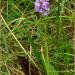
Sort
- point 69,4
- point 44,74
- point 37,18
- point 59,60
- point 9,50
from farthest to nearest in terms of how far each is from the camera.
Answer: point 69,4 < point 37,18 < point 9,50 < point 59,60 < point 44,74

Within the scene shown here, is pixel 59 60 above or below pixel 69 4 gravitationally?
below

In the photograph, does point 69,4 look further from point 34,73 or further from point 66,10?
point 34,73

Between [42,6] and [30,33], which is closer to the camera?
[42,6]

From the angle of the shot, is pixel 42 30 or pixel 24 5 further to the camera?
pixel 24 5

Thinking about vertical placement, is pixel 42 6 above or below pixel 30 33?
above

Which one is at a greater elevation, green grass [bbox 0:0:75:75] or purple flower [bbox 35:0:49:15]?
purple flower [bbox 35:0:49:15]

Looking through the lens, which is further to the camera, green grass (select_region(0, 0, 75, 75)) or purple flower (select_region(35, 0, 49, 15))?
purple flower (select_region(35, 0, 49, 15))

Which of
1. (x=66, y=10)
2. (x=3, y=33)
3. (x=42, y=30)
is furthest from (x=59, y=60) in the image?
(x=66, y=10)

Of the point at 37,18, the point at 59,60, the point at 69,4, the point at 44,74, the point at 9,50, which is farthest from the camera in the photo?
the point at 69,4
